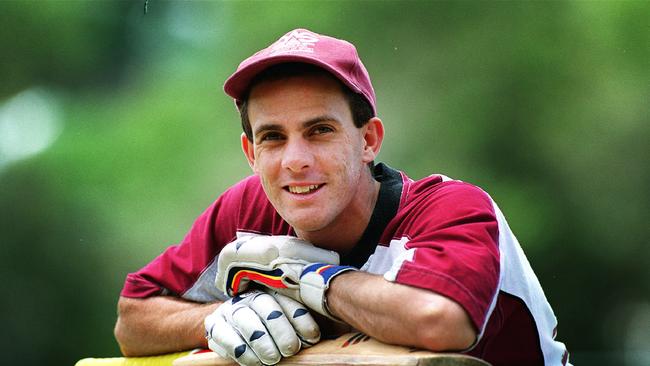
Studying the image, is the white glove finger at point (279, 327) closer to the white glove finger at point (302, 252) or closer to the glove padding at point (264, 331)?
the glove padding at point (264, 331)

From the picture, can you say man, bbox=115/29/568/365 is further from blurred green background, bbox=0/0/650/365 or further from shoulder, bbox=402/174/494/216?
blurred green background, bbox=0/0/650/365

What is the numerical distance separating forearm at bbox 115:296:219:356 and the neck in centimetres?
36

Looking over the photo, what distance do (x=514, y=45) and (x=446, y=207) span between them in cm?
351

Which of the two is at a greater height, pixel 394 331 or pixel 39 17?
pixel 39 17

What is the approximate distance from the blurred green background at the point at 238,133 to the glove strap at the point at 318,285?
10.1 feet

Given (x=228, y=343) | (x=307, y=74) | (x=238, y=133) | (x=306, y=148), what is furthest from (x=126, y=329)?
(x=238, y=133)

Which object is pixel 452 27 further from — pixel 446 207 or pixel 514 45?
pixel 446 207

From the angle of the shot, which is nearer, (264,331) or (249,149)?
(264,331)

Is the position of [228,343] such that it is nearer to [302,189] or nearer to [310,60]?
[302,189]

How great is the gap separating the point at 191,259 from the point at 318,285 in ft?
2.33

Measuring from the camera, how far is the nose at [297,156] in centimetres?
203

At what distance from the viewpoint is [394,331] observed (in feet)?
5.66

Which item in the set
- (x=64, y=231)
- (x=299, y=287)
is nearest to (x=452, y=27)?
(x=64, y=231)

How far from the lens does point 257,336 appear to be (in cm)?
189
